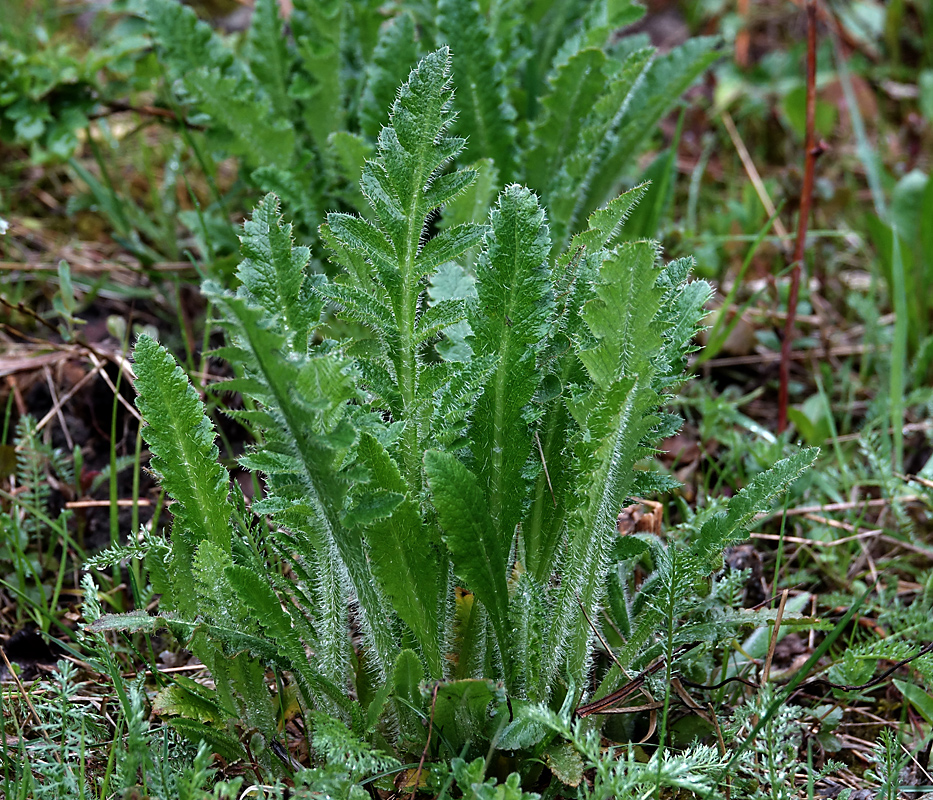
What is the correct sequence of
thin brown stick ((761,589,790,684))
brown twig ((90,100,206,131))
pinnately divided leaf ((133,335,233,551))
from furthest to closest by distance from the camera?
brown twig ((90,100,206,131)) → thin brown stick ((761,589,790,684)) → pinnately divided leaf ((133,335,233,551))

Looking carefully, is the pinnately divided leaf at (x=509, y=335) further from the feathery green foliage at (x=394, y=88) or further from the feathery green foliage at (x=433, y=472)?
the feathery green foliage at (x=394, y=88)

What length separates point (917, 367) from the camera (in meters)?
2.94

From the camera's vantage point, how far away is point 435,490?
1.50 m

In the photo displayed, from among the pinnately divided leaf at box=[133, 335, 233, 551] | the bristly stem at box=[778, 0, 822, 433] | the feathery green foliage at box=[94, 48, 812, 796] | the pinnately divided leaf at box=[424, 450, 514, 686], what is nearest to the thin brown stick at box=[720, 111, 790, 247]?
the bristly stem at box=[778, 0, 822, 433]

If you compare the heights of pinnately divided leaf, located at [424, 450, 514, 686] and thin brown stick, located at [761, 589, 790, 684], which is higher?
pinnately divided leaf, located at [424, 450, 514, 686]

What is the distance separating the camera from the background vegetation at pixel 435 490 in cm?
151

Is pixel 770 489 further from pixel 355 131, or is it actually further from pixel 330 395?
pixel 355 131

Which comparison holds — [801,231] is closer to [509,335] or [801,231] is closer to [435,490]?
[509,335]

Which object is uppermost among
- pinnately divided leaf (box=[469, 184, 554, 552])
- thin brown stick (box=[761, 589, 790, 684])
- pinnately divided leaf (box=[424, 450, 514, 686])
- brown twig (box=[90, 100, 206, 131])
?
brown twig (box=[90, 100, 206, 131])

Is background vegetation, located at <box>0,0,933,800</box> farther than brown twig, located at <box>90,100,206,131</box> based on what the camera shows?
No

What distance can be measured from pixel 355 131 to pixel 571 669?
1.92m

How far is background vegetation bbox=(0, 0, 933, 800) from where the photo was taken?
151 cm

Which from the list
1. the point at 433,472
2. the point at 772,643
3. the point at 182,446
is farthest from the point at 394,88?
the point at 772,643

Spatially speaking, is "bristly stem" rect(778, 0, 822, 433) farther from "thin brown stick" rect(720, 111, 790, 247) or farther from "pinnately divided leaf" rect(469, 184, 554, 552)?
"pinnately divided leaf" rect(469, 184, 554, 552)
